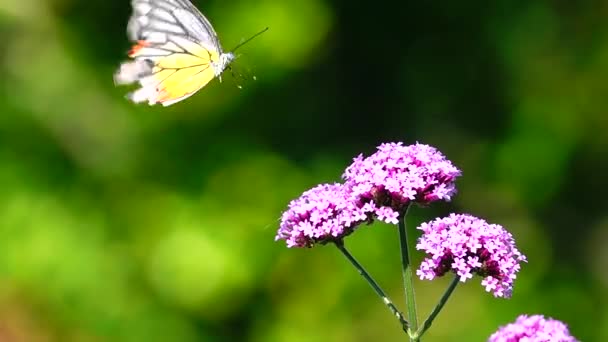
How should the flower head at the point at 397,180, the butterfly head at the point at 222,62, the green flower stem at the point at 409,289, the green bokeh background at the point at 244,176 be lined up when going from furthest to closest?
the green bokeh background at the point at 244,176
the butterfly head at the point at 222,62
the flower head at the point at 397,180
the green flower stem at the point at 409,289

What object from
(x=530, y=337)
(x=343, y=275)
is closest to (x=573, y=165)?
(x=343, y=275)

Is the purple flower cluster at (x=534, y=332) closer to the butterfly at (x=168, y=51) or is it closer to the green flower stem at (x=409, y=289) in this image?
the green flower stem at (x=409, y=289)

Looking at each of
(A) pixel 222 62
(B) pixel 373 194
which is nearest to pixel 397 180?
(B) pixel 373 194

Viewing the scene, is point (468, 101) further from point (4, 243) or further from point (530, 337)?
point (530, 337)

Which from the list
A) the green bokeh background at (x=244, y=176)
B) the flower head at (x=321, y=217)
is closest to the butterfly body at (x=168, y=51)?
the flower head at (x=321, y=217)

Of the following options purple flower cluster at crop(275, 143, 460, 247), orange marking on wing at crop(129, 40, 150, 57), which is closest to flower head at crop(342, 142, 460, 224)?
purple flower cluster at crop(275, 143, 460, 247)

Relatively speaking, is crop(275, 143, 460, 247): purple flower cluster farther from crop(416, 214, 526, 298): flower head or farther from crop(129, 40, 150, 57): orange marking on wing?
crop(129, 40, 150, 57): orange marking on wing
